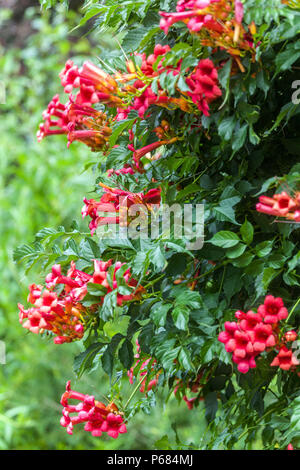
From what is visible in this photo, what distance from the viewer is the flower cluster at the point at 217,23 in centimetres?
93

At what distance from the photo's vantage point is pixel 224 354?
1.11 metres

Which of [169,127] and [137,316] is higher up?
[169,127]

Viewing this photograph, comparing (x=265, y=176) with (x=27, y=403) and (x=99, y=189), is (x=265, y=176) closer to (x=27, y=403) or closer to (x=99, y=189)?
(x=99, y=189)

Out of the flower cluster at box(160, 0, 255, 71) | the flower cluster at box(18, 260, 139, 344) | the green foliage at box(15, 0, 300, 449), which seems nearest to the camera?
the flower cluster at box(160, 0, 255, 71)

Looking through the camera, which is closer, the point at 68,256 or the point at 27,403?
the point at 68,256

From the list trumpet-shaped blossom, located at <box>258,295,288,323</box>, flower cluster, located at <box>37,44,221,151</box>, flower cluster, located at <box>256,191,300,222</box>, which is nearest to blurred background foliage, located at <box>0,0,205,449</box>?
flower cluster, located at <box>37,44,221,151</box>

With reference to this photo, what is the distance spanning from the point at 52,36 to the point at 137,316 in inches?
141

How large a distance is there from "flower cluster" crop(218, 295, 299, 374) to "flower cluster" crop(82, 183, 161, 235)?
317 millimetres

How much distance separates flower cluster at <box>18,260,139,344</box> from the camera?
3.86 feet

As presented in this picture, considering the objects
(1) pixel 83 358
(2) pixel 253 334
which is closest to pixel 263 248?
(2) pixel 253 334

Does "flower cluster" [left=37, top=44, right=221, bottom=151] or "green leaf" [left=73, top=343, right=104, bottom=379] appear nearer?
"flower cluster" [left=37, top=44, right=221, bottom=151]

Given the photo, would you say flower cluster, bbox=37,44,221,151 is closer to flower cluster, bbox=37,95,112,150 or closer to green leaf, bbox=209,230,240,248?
flower cluster, bbox=37,95,112,150

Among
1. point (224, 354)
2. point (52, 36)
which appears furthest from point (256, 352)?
point (52, 36)

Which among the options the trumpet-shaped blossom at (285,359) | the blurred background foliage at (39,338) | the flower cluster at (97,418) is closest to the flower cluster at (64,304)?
the flower cluster at (97,418)
